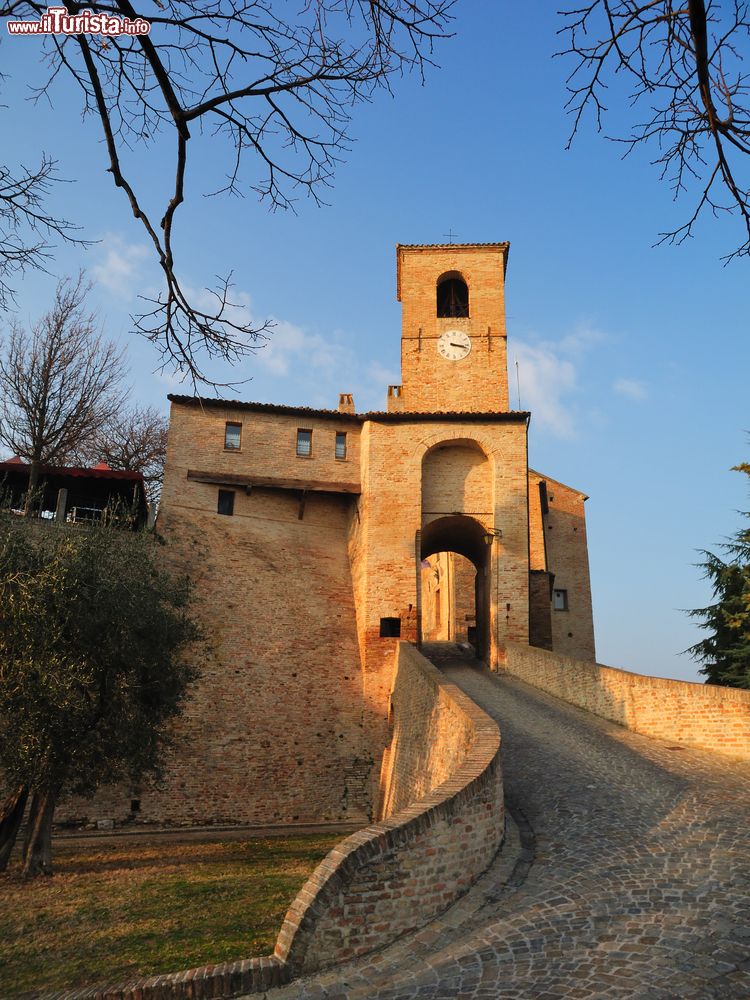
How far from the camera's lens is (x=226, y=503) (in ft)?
70.4

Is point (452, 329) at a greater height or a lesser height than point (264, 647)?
greater

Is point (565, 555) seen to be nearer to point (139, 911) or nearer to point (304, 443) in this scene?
point (304, 443)

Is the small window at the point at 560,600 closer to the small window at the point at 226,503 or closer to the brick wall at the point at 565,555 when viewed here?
the brick wall at the point at 565,555

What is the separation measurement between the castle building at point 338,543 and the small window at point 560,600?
25.9 feet

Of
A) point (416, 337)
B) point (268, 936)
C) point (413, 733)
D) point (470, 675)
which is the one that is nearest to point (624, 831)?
point (268, 936)

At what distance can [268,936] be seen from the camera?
24.2ft

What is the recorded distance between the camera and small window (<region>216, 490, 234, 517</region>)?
69.9 feet

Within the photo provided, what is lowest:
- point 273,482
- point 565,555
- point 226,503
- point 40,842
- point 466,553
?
point 40,842

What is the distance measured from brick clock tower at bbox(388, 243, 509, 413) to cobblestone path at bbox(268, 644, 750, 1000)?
51.2ft

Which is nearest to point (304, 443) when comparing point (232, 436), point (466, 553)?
point (232, 436)

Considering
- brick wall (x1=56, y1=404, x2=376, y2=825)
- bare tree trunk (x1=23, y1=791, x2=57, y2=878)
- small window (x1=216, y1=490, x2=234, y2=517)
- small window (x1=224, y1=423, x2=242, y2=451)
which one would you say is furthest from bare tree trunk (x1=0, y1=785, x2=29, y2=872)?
small window (x1=224, y1=423, x2=242, y2=451)

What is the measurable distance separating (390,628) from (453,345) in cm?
1092

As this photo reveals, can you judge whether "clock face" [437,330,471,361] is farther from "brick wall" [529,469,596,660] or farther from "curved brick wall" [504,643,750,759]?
"curved brick wall" [504,643,750,759]

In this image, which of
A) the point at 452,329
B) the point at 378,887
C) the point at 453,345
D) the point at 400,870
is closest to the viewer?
the point at 378,887
